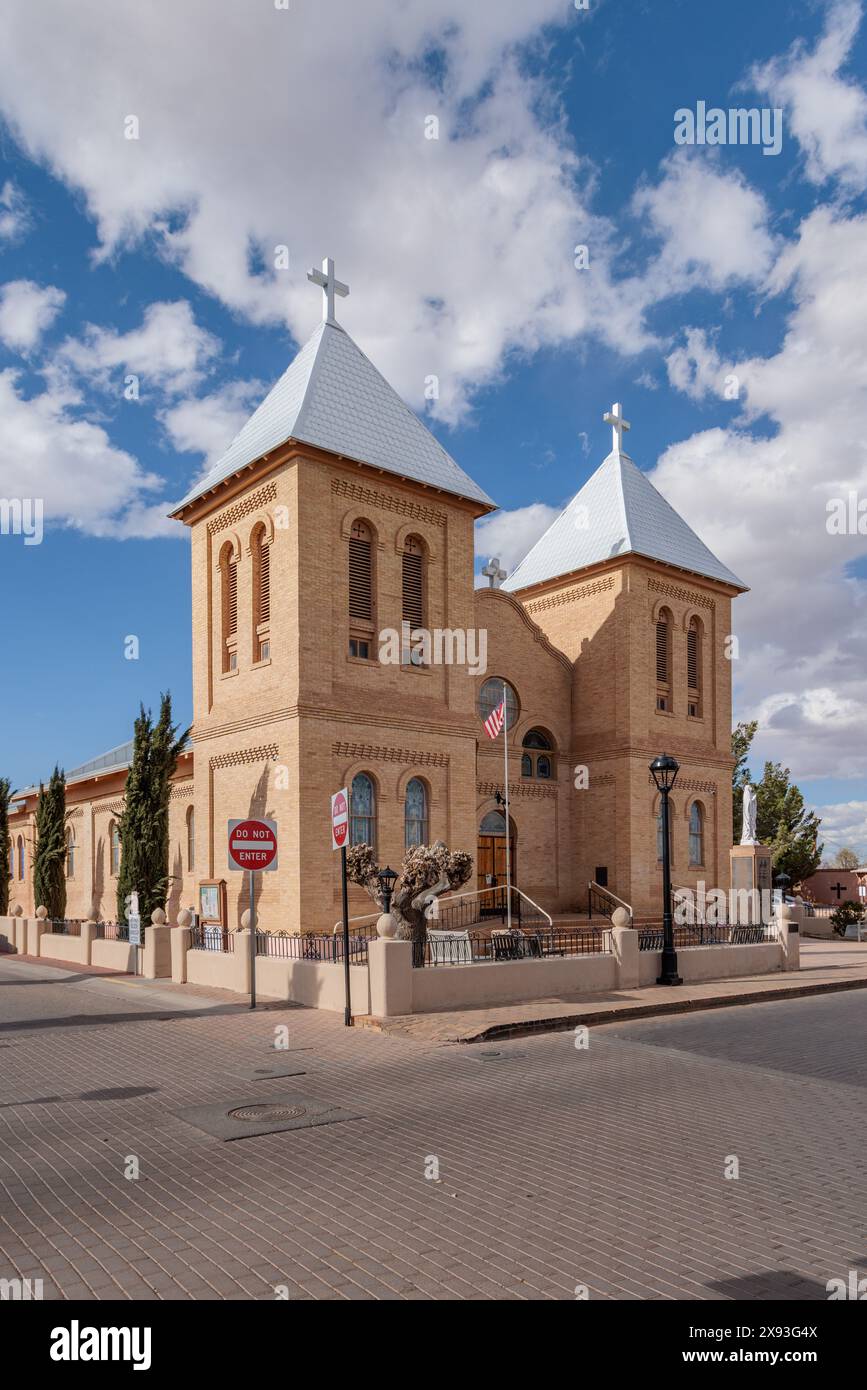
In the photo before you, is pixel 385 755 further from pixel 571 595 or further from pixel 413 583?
pixel 571 595

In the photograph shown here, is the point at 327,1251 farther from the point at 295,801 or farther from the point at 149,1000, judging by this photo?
the point at 295,801

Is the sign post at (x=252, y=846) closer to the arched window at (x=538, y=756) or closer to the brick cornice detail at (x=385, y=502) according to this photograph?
the brick cornice detail at (x=385, y=502)

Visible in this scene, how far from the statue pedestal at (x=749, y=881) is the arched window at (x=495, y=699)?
9.13 meters

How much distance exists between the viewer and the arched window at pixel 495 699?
29.1m

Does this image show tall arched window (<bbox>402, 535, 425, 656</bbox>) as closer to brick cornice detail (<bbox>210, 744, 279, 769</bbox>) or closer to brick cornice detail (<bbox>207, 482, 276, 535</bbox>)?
brick cornice detail (<bbox>207, 482, 276, 535</bbox>)

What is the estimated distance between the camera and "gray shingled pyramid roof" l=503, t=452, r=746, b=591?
31.1m

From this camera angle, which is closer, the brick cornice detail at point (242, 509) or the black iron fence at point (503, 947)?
the black iron fence at point (503, 947)

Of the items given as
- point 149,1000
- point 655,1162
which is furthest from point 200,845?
point 655,1162

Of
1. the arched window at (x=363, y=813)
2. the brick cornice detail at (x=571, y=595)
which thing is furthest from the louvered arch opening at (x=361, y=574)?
the brick cornice detail at (x=571, y=595)

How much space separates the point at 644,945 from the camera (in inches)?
850

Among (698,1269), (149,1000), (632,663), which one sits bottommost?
(149,1000)

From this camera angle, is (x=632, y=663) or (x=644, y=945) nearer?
(x=644, y=945)

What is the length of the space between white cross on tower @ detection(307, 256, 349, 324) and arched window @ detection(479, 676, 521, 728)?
1086 centimetres
